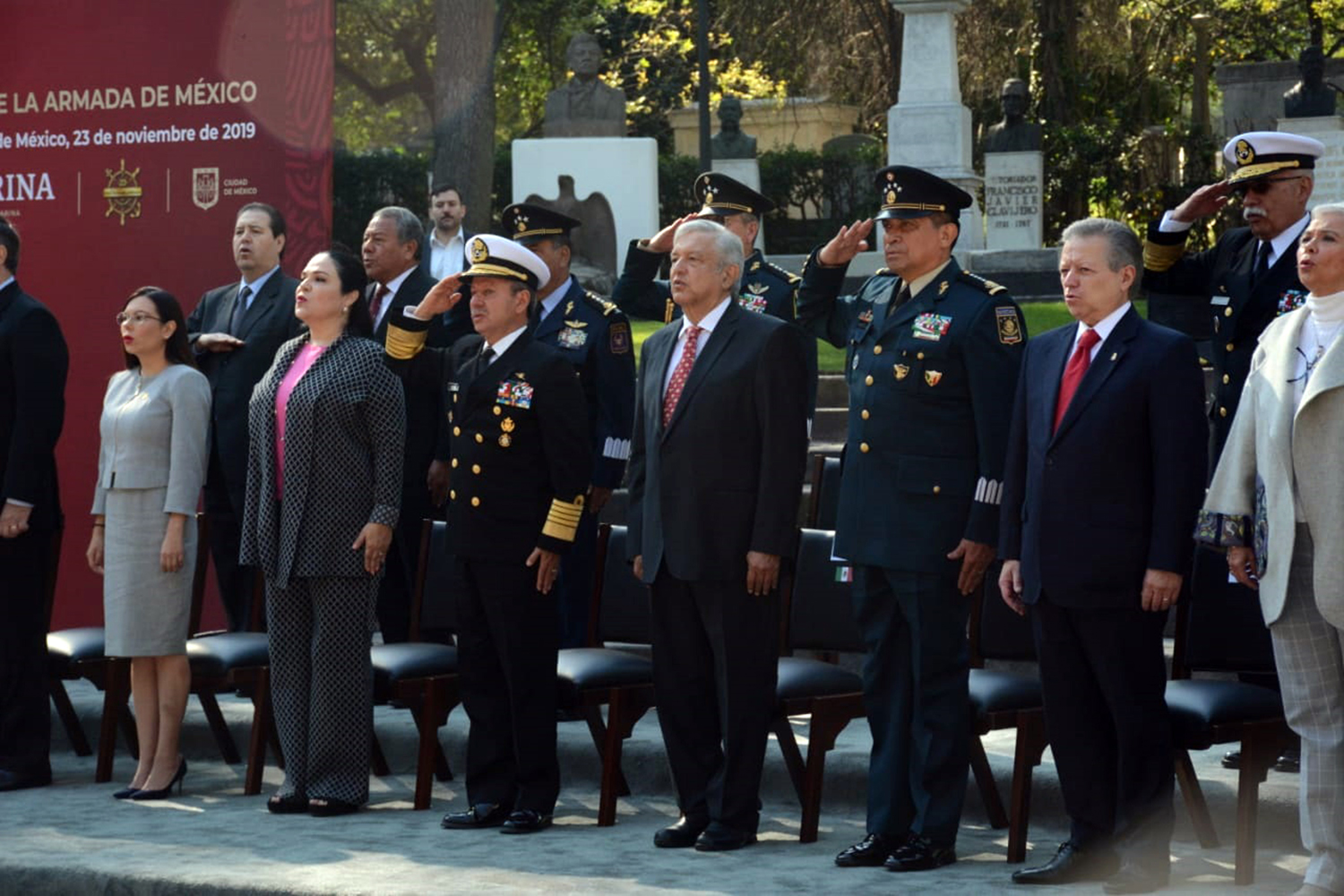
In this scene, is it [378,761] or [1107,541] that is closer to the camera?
[1107,541]

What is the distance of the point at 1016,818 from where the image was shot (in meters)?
5.75

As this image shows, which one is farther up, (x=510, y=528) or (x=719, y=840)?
(x=510, y=528)

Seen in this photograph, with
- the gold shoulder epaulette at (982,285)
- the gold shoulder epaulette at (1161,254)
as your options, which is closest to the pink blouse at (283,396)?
the gold shoulder epaulette at (982,285)

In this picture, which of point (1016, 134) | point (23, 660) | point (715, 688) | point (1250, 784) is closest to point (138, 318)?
point (23, 660)

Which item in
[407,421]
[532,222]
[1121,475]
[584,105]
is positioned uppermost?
[584,105]

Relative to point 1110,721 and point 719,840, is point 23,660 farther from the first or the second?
point 1110,721

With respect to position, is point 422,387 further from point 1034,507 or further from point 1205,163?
point 1205,163

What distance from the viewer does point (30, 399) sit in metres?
7.40

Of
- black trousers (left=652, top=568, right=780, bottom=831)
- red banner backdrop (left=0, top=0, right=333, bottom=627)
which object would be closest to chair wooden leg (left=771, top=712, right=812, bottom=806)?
black trousers (left=652, top=568, right=780, bottom=831)

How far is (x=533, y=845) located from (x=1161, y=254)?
2754 mm

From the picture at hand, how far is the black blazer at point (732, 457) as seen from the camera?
19.6 feet

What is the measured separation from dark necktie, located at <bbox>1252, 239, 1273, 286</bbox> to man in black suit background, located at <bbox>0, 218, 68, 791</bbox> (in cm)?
428

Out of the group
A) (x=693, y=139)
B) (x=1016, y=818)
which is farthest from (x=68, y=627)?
Answer: (x=693, y=139)

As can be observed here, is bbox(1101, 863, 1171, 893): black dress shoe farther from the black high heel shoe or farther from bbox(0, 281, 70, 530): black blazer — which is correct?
bbox(0, 281, 70, 530): black blazer
